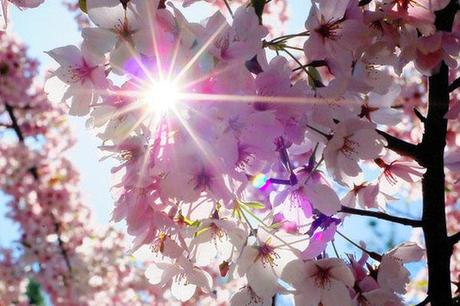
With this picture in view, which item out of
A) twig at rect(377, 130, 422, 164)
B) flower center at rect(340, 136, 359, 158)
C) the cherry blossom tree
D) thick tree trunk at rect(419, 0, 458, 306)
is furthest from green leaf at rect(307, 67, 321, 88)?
thick tree trunk at rect(419, 0, 458, 306)

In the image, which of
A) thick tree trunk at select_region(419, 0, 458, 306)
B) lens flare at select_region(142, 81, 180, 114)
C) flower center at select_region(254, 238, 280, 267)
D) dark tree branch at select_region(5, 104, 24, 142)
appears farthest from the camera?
dark tree branch at select_region(5, 104, 24, 142)

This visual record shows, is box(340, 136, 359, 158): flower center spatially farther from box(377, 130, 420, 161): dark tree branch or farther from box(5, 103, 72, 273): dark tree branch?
box(5, 103, 72, 273): dark tree branch

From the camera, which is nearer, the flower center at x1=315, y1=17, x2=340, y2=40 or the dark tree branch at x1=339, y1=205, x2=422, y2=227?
the flower center at x1=315, y1=17, x2=340, y2=40

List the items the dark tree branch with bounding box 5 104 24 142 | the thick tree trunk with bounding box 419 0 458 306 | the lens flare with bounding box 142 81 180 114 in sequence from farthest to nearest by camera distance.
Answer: the dark tree branch with bounding box 5 104 24 142 → the thick tree trunk with bounding box 419 0 458 306 → the lens flare with bounding box 142 81 180 114

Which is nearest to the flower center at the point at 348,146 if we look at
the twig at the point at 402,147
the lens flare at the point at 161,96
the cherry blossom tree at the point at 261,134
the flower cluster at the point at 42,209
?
the cherry blossom tree at the point at 261,134

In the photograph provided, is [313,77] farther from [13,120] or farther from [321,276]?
[13,120]

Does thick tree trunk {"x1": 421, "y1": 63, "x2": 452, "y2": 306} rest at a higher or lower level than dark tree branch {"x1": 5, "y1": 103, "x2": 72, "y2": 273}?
lower

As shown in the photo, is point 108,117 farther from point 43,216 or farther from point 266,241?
point 43,216

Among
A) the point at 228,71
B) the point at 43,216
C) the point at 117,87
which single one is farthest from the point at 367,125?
the point at 43,216
